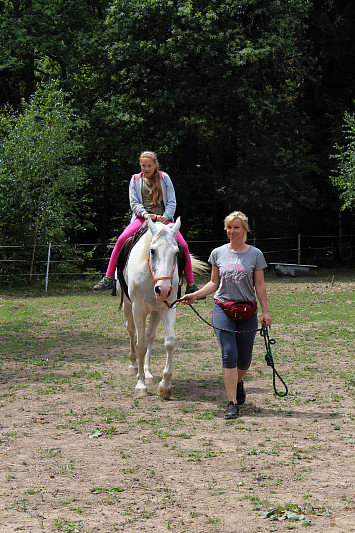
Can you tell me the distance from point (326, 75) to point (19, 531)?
99.6 feet

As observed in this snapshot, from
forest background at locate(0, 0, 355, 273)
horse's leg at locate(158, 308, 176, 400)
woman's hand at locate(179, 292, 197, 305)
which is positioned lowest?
horse's leg at locate(158, 308, 176, 400)

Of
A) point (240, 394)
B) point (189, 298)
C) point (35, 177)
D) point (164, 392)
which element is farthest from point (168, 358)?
point (35, 177)

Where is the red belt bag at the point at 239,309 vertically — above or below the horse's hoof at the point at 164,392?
above

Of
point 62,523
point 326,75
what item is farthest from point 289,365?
point 326,75

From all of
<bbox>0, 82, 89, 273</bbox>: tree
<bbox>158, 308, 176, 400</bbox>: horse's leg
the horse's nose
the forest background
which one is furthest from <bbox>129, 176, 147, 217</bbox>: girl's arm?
the forest background

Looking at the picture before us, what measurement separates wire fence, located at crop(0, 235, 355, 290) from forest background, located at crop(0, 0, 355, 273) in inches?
14.5

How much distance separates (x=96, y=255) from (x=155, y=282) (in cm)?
2243

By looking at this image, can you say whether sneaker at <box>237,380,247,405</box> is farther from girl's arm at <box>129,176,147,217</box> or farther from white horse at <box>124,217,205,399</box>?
girl's arm at <box>129,176,147,217</box>

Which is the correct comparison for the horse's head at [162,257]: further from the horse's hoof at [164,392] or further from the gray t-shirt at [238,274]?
the horse's hoof at [164,392]

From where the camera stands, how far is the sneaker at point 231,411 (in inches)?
245

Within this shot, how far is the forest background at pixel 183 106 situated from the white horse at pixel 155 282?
50.9 feet

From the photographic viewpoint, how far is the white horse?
6.62 metres

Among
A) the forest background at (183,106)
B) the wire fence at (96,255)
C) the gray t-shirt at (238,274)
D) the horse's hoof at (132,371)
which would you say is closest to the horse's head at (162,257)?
the gray t-shirt at (238,274)

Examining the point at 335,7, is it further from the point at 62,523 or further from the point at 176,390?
the point at 62,523
